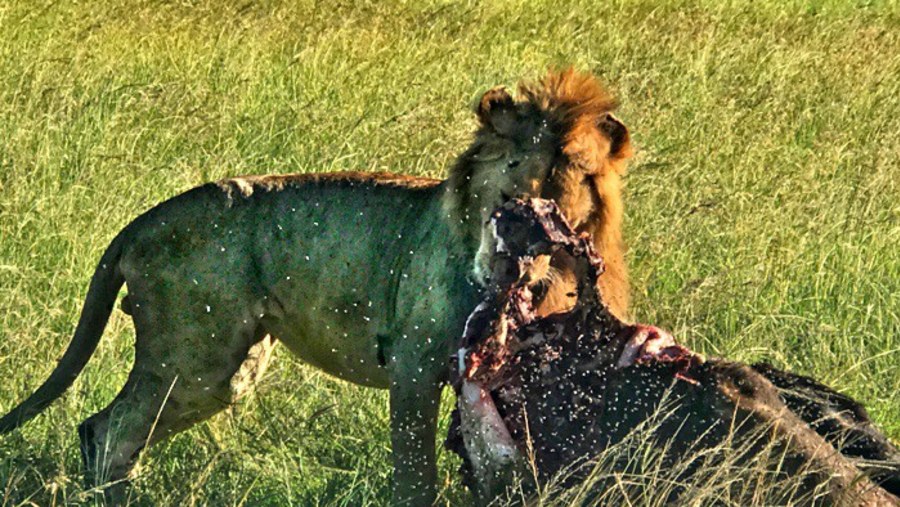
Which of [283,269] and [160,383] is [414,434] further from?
[160,383]

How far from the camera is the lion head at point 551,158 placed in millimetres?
4117

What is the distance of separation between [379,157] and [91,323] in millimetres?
2762

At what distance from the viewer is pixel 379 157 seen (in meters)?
7.57

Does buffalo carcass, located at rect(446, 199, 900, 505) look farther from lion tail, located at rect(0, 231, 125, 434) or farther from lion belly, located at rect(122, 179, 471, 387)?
→ lion tail, located at rect(0, 231, 125, 434)

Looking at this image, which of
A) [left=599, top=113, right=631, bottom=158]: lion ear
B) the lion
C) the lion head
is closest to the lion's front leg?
the lion

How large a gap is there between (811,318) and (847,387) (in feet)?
1.76

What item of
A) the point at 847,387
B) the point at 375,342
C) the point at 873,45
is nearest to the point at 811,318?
the point at 847,387

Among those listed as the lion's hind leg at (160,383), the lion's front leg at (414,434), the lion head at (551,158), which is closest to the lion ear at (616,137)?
the lion head at (551,158)

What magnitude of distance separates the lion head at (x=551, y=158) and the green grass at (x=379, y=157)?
80 centimetres

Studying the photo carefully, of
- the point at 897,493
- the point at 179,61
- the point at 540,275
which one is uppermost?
the point at 179,61

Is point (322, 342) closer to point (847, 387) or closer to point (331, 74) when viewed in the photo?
point (847, 387)

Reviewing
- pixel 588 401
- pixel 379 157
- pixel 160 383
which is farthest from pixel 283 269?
pixel 379 157

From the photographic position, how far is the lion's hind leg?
4742mm

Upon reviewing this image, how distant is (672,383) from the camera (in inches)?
140
